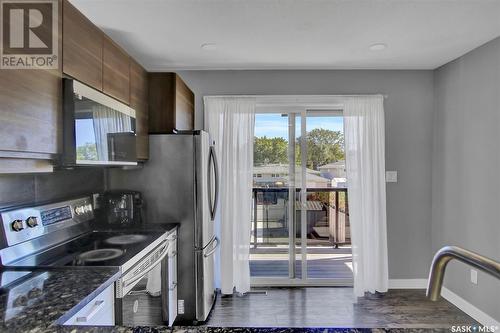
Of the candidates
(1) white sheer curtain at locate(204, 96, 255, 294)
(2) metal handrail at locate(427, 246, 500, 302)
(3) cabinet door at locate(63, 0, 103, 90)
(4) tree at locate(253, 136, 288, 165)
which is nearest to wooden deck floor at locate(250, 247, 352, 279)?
(1) white sheer curtain at locate(204, 96, 255, 294)

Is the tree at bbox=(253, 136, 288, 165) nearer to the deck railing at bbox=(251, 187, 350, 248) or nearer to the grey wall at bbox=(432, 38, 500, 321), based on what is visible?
the deck railing at bbox=(251, 187, 350, 248)

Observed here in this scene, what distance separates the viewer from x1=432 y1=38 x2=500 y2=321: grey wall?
8.21ft

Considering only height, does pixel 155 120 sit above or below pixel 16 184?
above

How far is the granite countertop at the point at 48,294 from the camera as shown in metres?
1.00

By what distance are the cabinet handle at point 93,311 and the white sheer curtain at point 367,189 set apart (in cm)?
259

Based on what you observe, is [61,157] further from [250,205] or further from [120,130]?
[250,205]

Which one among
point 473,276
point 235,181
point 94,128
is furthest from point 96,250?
point 473,276

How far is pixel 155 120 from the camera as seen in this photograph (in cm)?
262

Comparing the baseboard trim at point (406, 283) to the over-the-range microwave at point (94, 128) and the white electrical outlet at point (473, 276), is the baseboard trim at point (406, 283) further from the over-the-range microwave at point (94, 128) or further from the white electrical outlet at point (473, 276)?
the over-the-range microwave at point (94, 128)

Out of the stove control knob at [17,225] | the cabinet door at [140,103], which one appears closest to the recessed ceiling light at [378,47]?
the cabinet door at [140,103]

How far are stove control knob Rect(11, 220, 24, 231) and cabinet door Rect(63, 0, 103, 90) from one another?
81 cm

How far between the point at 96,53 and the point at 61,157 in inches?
26.7

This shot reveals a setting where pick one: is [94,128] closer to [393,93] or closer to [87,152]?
[87,152]

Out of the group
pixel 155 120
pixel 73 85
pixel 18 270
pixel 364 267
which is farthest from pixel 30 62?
pixel 364 267
